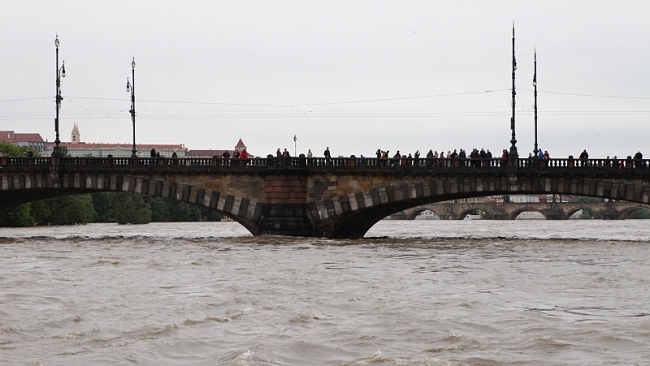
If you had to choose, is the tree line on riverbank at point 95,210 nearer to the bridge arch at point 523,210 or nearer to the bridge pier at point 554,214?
the bridge arch at point 523,210

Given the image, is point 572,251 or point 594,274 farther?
point 572,251

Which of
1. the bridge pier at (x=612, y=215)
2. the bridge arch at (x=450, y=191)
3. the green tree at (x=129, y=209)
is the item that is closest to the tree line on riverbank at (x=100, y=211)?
the green tree at (x=129, y=209)

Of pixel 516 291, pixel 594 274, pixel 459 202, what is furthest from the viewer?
pixel 459 202

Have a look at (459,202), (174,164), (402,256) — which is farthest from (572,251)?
(459,202)

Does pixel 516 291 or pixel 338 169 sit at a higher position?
pixel 338 169

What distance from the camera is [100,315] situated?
70.9 ft

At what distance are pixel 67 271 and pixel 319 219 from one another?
24535 millimetres

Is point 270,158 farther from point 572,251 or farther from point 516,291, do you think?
point 516,291

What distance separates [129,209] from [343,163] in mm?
62392

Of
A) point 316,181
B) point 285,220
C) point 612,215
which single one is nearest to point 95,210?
point 612,215

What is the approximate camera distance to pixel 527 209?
15262cm

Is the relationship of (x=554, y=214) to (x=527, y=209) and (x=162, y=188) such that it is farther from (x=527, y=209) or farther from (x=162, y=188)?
(x=162, y=188)

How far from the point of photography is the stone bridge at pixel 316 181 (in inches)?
2076

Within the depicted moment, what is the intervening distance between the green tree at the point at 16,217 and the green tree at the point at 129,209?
21804mm
